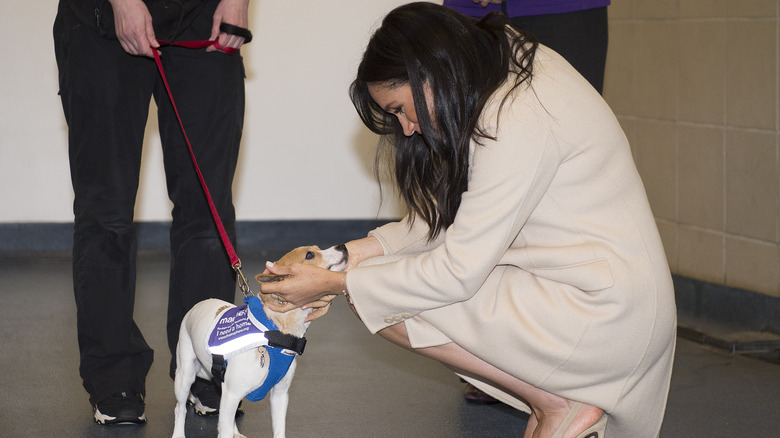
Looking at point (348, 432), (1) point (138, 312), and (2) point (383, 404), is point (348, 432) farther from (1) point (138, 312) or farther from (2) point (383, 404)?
(1) point (138, 312)

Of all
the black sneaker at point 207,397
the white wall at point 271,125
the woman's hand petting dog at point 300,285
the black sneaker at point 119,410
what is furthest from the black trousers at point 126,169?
the white wall at point 271,125

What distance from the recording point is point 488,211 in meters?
1.69

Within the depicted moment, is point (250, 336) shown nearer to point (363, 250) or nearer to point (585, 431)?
point (363, 250)

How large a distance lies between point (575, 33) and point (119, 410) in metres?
1.58

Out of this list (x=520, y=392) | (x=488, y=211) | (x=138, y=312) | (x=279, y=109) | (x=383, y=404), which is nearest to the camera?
(x=488, y=211)

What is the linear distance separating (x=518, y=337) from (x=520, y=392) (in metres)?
0.16

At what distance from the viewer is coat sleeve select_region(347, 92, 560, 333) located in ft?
5.49

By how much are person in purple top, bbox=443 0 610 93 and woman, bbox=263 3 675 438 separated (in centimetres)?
63

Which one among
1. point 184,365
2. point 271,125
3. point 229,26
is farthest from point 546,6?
point 271,125

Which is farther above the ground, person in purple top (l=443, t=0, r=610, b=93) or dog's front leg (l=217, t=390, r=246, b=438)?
person in purple top (l=443, t=0, r=610, b=93)

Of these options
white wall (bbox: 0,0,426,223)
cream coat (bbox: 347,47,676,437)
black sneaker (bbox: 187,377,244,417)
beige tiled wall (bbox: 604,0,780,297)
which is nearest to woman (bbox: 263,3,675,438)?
cream coat (bbox: 347,47,676,437)

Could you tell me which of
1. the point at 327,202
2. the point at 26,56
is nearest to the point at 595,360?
the point at 327,202

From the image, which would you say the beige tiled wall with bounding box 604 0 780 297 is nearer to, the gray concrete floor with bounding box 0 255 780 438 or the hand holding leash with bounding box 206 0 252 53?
the gray concrete floor with bounding box 0 255 780 438

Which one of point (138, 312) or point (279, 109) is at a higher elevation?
point (279, 109)
